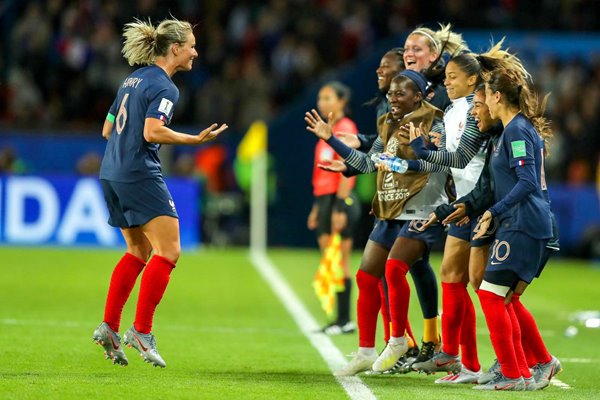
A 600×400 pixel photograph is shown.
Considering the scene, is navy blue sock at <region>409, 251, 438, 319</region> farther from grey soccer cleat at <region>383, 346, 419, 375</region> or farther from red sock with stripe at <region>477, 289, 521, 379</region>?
red sock with stripe at <region>477, 289, 521, 379</region>

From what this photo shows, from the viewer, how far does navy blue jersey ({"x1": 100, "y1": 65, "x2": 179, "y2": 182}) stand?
7.88 meters

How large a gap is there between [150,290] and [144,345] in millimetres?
352

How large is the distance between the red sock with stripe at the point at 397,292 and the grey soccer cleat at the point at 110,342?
178cm

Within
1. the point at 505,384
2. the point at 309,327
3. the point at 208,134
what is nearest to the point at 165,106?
the point at 208,134

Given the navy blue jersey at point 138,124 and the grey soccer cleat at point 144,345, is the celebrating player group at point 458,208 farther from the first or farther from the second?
the grey soccer cleat at point 144,345

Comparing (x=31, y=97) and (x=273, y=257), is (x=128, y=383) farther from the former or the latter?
(x=31, y=97)

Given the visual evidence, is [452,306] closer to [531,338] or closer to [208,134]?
[531,338]

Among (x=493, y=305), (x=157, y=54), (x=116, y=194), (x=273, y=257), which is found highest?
(x=157, y=54)

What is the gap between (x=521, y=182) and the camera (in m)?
7.24

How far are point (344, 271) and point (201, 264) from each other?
709 centimetres

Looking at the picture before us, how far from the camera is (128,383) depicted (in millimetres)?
7270

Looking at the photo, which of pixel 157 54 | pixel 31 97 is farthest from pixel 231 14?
pixel 157 54

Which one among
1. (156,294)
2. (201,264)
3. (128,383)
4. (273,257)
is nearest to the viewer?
(128,383)

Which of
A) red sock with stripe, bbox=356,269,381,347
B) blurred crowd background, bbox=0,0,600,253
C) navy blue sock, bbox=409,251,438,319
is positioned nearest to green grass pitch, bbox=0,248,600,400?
red sock with stripe, bbox=356,269,381,347
